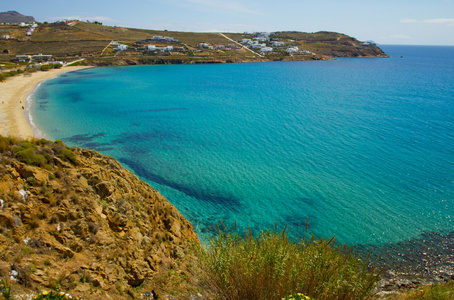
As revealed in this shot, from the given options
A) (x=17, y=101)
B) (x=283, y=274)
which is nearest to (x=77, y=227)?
(x=283, y=274)

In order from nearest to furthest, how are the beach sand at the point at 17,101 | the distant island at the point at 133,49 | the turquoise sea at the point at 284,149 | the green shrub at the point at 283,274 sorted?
the green shrub at the point at 283,274
the turquoise sea at the point at 284,149
the beach sand at the point at 17,101
the distant island at the point at 133,49

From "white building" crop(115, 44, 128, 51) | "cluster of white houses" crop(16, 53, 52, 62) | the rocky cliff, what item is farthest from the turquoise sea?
"white building" crop(115, 44, 128, 51)

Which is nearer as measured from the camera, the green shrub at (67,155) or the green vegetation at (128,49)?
the green shrub at (67,155)

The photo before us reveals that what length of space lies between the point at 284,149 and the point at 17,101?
4471 cm

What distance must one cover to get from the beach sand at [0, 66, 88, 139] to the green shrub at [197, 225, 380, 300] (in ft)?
43.2

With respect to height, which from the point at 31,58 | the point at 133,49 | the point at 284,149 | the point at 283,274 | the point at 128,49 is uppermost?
the point at 133,49

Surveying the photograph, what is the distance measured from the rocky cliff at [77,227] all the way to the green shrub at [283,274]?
400 centimetres

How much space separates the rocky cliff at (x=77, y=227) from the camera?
8.15 metres

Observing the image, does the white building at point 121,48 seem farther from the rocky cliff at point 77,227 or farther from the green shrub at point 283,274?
the green shrub at point 283,274

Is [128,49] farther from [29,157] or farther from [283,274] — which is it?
[283,274]

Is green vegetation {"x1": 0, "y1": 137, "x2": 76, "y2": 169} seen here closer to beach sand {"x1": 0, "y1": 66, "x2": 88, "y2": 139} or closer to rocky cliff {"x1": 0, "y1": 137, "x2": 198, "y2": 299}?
rocky cliff {"x1": 0, "y1": 137, "x2": 198, "y2": 299}

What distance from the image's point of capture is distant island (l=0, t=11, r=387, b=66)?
10419 cm

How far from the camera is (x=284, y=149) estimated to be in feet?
96.9

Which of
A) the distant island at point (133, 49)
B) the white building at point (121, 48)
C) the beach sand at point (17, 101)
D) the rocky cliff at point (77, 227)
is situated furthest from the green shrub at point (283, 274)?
the white building at point (121, 48)
